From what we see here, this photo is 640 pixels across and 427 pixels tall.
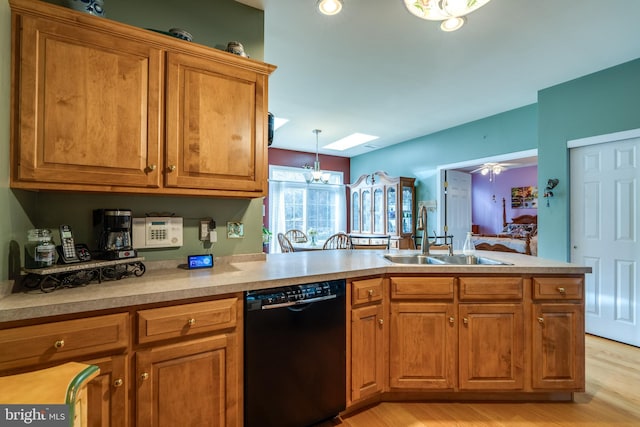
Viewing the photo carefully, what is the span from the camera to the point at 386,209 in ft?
18.8

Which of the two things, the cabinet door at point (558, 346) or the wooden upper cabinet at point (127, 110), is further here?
the cabinet door at point (558, 346)

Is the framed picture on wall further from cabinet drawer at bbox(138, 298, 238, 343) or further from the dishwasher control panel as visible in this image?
cabinet drawer at bbox(138, 298, 238, 343)

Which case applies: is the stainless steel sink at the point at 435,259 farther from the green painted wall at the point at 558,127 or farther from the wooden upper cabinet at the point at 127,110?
the green painted wall at the point at 558,127

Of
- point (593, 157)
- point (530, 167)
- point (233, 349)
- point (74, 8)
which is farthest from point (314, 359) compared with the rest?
point (530, 167)

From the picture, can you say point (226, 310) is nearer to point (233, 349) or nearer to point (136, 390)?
point (233, 349)

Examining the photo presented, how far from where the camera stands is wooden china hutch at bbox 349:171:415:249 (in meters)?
5.47

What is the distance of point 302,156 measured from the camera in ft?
22.5

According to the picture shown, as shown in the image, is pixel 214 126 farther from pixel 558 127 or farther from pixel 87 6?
pixel 558 127

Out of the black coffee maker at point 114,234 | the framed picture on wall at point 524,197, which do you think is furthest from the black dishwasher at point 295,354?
the framed picture on wall at point 524,197

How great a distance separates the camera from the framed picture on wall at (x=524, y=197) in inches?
308

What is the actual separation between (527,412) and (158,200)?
8.77 ft

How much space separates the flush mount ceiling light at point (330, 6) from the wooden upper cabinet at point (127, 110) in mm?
655

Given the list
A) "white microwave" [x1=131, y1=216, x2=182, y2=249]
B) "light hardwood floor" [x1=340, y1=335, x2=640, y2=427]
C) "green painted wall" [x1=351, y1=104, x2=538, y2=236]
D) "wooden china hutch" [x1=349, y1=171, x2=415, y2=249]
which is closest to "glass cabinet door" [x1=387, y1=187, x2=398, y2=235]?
"wooden china hutch" [x1=349, y1=171, x2=415, y2=249]

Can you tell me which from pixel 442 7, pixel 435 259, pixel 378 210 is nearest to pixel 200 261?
pixel 435 259
